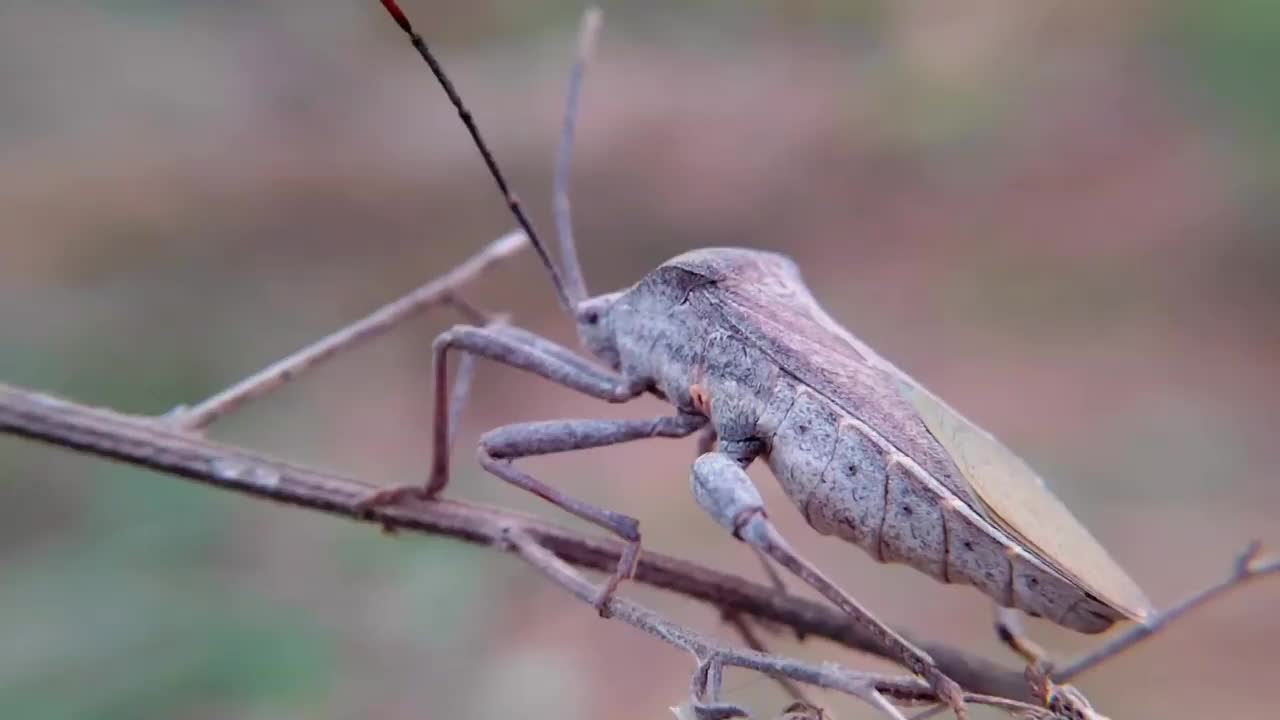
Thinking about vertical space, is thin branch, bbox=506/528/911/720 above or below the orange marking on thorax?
below

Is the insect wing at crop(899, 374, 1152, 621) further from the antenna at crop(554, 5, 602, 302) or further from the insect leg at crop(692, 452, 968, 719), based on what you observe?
the antenna at crop(554, 5, 602, 302)

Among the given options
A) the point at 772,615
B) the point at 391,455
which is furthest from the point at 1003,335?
the point at 772,615

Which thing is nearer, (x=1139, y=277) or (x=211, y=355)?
(x=211, y=355)

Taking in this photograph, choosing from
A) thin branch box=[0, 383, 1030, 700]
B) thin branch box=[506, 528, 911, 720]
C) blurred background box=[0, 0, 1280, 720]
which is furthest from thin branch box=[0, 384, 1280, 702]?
blurred background box=[0, 0, 1280, 720]

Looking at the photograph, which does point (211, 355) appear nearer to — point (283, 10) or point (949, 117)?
point (283, 10)

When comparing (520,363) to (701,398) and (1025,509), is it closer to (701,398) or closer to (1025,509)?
(701,398)

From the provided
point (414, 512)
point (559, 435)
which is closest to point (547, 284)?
point (559, 435)

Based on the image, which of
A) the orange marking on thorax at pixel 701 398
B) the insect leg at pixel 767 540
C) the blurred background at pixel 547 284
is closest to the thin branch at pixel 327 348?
the orange marking on thorax at pixel 701 398
